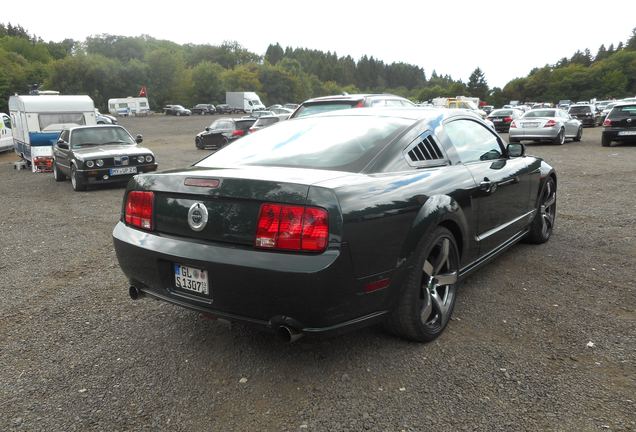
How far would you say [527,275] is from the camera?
4414mm

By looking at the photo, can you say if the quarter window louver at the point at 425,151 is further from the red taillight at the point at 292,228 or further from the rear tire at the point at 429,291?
the red taillight at the point at 292,228

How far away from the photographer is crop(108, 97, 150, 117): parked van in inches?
2589

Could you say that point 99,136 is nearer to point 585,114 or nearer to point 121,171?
point 121,171

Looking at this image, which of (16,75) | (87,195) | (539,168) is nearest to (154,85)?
(16,75)

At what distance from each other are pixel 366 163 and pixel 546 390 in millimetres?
1599

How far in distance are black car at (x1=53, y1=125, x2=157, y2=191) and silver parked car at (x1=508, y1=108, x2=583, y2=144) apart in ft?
44.3

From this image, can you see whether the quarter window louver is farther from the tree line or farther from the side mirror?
the tree line

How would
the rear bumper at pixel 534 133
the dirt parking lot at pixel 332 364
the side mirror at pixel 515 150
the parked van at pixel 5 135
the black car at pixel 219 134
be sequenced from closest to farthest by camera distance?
the dirt parking lot at pixel 332 364 < the side mirror at pixel 515 150 < the rear bumper at pixel 534 133 < the parked van at pixel 5 135 < the black car at pixel 219 134

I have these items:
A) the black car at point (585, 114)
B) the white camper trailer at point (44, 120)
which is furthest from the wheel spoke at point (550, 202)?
the black car at point (585, 114)

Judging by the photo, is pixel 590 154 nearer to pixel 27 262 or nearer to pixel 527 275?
pixel 527 275

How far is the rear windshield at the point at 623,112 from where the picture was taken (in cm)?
1592

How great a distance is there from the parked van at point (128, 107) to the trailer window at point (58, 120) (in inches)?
2105

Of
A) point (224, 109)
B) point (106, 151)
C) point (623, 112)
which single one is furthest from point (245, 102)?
point (106, 151)

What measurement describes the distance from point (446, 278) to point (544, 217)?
2.60 m
